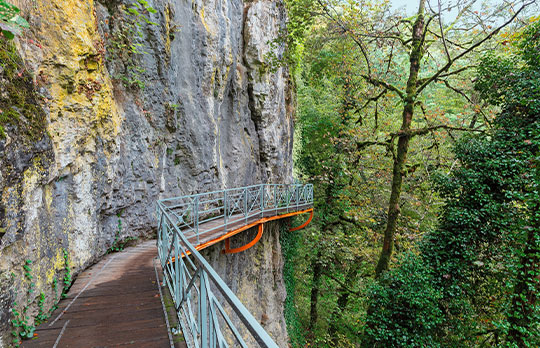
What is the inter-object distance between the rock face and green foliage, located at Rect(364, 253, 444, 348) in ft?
14.3

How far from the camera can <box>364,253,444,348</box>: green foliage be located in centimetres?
616

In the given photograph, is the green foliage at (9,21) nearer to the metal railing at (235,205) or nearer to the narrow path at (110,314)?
the narrow path at (110,314)

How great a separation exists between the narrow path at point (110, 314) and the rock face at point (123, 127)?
0.75 ft

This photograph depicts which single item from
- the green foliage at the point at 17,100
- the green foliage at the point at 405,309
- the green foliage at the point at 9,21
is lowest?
the green foliage at the point at 405,309

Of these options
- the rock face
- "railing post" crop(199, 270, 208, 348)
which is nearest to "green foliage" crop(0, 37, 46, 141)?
the rock face

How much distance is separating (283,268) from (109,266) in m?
8.95

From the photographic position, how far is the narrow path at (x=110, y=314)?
2447mm

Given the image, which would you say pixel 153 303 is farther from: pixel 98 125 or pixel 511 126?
pixel 511 126

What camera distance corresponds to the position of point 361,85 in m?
11.8

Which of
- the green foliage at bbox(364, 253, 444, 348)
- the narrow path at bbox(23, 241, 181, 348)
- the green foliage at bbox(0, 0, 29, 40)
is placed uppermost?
the green foliage at bbox(0, 0, 29, 40)

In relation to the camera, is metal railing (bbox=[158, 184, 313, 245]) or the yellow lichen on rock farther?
metal railing (bbox=[158, 184, 313, 245])

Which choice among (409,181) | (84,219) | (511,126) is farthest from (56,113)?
(409,181)

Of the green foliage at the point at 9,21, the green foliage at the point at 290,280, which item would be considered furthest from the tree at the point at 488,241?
the green foliage at the point at 9,21

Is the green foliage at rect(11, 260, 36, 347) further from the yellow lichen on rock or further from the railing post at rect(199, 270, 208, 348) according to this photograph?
the railing post at rect(199, 270, 208, 348)
